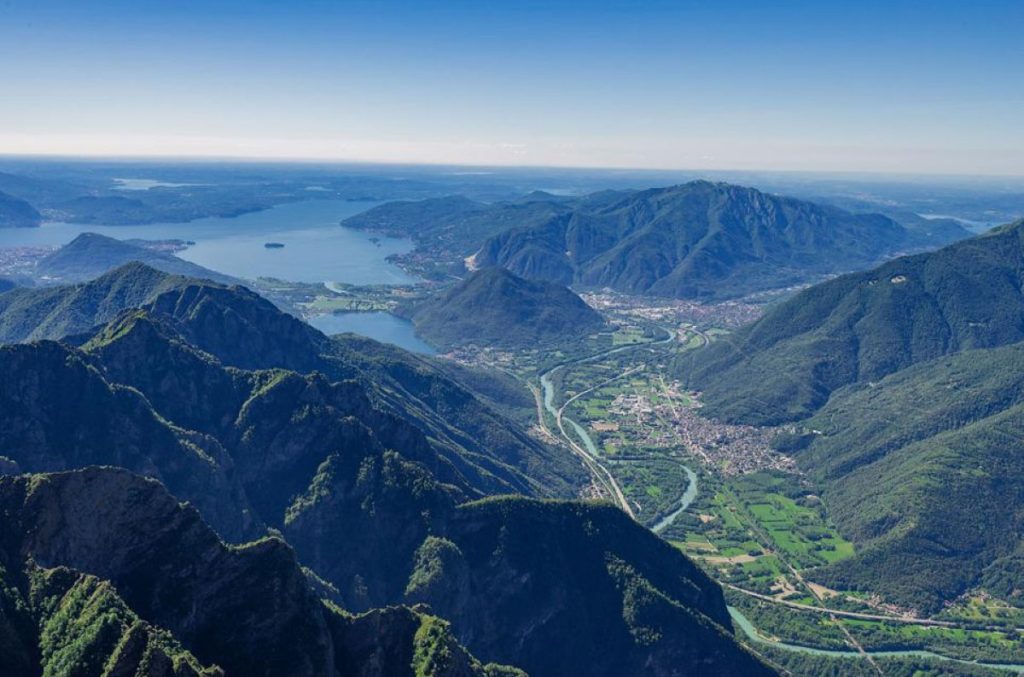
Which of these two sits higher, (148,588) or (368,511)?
(148,588)

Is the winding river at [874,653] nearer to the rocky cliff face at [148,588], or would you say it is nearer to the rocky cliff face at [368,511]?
the rocky cliff face at [368,511]

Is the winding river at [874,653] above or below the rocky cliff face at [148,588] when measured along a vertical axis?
below

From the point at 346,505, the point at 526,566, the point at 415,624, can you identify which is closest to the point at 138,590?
the point at 415,624

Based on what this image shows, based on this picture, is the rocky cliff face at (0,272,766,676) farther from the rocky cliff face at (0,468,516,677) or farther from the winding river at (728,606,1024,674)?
the winding river at (728,606,1024,674)

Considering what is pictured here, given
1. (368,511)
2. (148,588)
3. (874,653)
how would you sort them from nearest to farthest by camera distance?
(148,588) < (368,511) < (874,653)

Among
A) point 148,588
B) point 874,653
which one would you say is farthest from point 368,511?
point 874,653

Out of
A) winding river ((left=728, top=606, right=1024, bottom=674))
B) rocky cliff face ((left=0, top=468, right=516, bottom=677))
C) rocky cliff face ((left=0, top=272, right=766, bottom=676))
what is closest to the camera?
rocky cliff face ((left=0, top=468, right=516, bottom=677))

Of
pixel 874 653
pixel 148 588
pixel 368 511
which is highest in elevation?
pixel 148 588

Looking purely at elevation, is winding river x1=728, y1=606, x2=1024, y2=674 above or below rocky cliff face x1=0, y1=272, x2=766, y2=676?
below

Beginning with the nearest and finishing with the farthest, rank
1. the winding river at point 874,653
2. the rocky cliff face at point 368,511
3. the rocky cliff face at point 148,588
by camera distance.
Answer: the rocky cliff face at point 148,588 < the rocky cliff face at point 368,511 < the winding river at point 874,653

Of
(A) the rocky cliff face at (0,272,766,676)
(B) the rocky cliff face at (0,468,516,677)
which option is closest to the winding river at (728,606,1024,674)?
(A) the rocky cliff face at (0,272,766,676)

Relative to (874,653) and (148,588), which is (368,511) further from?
(874,653)

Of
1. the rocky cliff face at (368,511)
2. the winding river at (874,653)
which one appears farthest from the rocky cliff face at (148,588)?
the winding river at (874,653)
